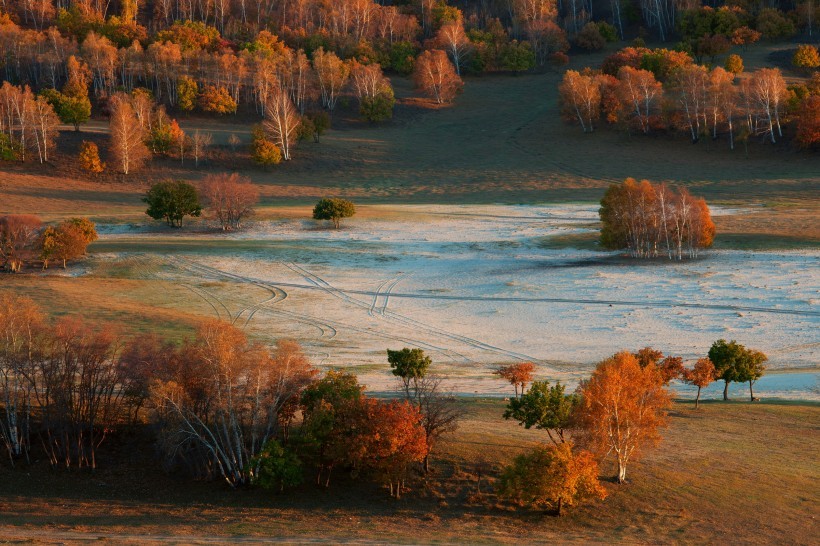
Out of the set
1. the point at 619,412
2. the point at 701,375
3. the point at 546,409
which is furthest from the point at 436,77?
the point at 619,412

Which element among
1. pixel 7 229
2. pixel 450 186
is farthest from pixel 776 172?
pixel 7 229

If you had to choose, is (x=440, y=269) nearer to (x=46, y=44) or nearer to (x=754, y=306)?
(x=754, y=306)

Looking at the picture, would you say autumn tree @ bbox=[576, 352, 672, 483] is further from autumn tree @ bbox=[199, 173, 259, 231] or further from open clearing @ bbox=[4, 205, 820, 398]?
autumn tree @ bbox=[199, 173, 259, 231]

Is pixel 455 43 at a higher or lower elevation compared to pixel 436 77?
higher

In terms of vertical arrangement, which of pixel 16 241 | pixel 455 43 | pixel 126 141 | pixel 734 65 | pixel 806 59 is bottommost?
pixel 16 241

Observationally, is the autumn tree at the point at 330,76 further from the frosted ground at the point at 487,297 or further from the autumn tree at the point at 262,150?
the frosted ground at the point at 487,297

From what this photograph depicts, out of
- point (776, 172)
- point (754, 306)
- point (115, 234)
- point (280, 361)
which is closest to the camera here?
point (280, 361)

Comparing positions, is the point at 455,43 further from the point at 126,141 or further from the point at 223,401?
the point at 223,401
